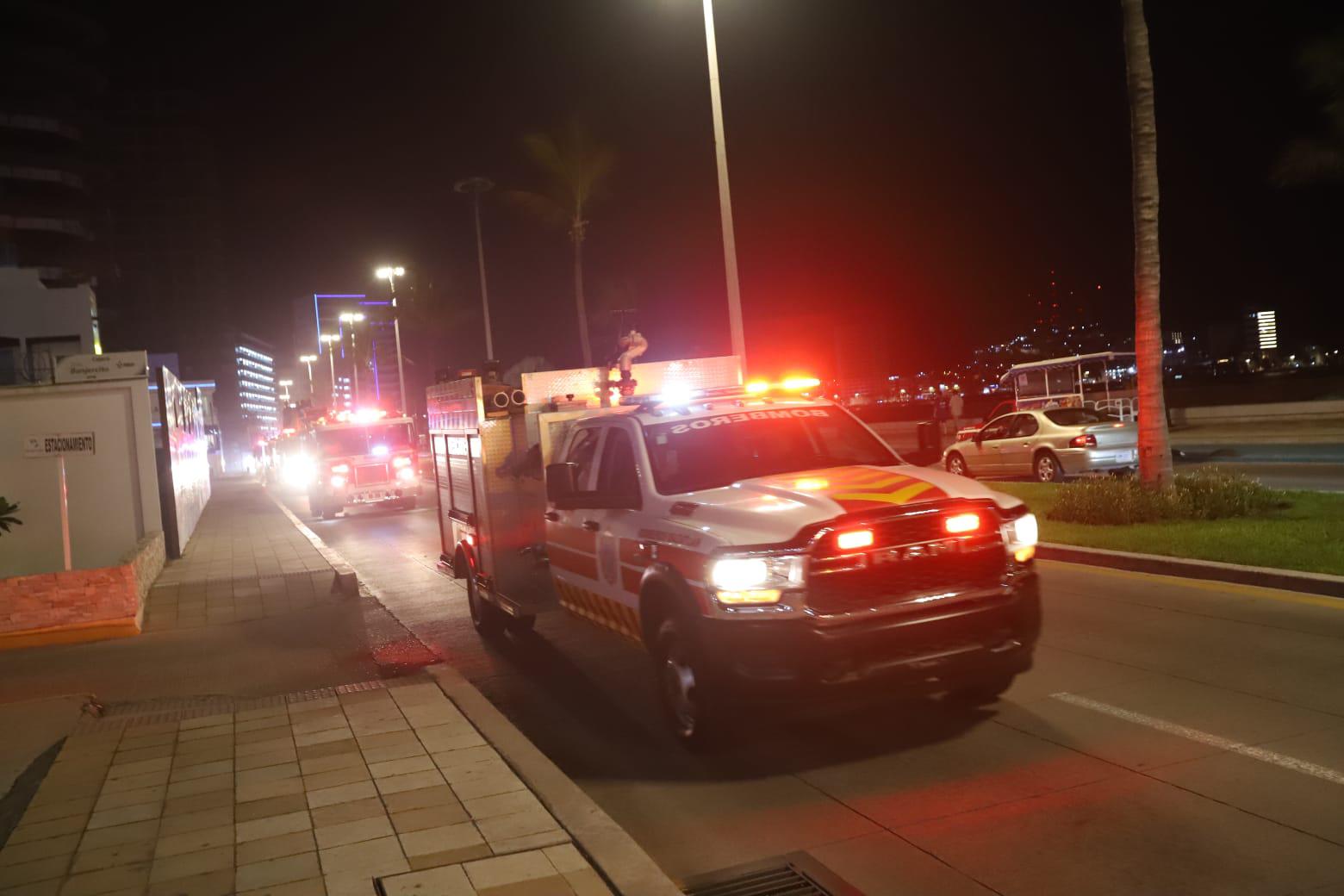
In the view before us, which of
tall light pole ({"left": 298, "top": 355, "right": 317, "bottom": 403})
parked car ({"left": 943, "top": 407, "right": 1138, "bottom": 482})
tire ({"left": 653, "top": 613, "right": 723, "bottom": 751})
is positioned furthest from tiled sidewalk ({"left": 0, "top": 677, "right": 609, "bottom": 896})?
tall light pole ({"left": 298, "top": 355, "right": 317, "bottom": 403})

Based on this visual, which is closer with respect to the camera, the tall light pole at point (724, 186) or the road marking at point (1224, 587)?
the road marking at point (1224, 587)

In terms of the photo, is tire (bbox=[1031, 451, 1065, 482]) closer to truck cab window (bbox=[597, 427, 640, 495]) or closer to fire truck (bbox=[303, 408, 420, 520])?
truck cab window (bbox=[597, 427, 640, 495])

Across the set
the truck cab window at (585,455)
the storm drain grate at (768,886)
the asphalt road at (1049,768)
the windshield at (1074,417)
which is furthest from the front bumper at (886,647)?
the windshield at (1074,417)

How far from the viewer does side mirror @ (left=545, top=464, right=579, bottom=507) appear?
7.37 m

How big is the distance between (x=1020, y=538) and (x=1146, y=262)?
9.03 meters

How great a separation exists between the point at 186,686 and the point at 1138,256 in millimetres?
12037

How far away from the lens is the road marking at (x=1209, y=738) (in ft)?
17.4

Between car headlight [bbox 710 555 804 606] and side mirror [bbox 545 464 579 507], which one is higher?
side mirror [bbox 545 464 579 507]

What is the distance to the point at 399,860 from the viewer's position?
15.5 feet

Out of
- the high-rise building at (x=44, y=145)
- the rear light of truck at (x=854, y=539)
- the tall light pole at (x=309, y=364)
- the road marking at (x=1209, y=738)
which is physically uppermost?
the high-rise building at (x=44, y=145)

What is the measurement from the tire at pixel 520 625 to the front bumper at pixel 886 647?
486 centimetres

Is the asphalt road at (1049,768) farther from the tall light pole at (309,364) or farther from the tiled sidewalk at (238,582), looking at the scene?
the tall light pole at (309,364)

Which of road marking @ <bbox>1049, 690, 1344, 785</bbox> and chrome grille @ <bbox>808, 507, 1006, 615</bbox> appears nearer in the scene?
road marking @ <bbox>1049, 690, 1344, 785</bbox>

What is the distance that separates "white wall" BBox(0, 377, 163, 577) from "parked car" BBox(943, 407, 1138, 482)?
15696 millimetres
